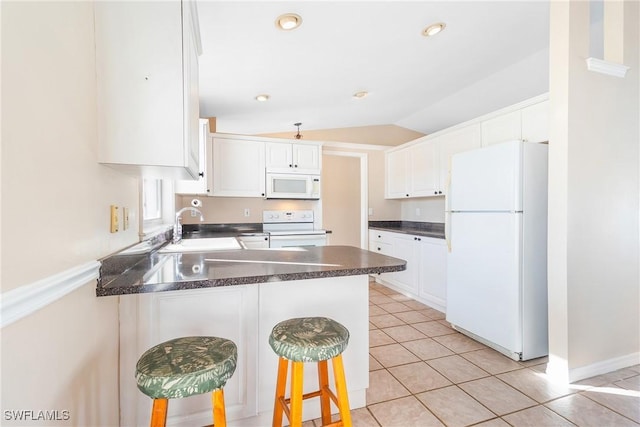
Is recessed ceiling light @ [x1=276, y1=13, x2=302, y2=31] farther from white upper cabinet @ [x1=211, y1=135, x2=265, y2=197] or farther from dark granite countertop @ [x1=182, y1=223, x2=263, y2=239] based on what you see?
dark granite countertop @ [x1=182, y1=223, x2=263, y2=239]

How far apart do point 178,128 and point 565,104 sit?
94.9 inches

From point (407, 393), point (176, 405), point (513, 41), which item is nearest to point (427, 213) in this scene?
point (513, 41)

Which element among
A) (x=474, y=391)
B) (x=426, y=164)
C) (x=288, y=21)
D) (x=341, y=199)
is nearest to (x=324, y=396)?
(x=474, y=391)

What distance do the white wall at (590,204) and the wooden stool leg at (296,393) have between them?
1942 millimetres

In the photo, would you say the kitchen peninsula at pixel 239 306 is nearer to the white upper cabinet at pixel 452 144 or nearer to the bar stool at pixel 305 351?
the bar stool at pixel 305 351

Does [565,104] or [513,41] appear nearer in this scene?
[565,104]

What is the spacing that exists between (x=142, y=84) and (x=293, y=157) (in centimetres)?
290

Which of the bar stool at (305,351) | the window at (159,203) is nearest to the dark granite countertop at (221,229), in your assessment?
the window at (159,203)

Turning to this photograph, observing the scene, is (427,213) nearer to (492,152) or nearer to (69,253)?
(492,152)

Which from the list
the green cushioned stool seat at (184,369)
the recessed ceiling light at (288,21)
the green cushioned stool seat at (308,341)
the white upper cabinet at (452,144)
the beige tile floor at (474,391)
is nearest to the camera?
the green cushioned stool seat at (184,369)

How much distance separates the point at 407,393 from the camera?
1843 mm

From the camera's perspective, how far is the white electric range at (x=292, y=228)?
368 cm

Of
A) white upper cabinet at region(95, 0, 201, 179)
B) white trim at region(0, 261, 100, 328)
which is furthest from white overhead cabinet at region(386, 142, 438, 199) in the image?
white trim at region(0, 261, 100, 328)

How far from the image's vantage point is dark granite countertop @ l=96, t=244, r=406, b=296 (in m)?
1.12
